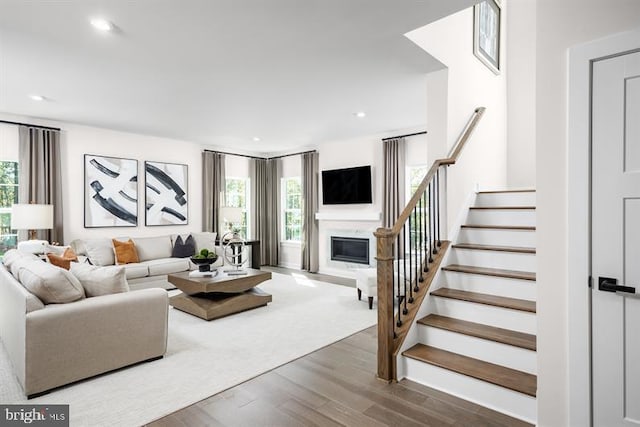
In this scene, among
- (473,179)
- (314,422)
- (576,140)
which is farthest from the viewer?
(473,179)

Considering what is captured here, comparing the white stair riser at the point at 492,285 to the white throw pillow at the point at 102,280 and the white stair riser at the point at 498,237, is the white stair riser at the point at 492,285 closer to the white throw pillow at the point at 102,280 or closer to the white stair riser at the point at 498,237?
the white stair riser at the point at 498,237

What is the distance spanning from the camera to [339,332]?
3662 millimetres

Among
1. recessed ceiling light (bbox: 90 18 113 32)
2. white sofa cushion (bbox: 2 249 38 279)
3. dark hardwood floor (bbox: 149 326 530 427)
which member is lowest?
dark hardwood floor (bbox: 149 326 530 427)

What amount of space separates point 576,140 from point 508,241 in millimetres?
1605

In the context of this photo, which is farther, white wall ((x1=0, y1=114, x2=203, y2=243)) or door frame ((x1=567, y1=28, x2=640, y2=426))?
white wall ((x1=0, y1=114, x2=203, y2=243))

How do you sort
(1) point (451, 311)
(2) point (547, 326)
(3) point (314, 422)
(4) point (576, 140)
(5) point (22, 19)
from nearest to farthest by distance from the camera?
(4) point (576, 140)
(2) point (547, 326)
(3) point (314, 422)
(5) point (22, 19)
(1) point (451, 311)

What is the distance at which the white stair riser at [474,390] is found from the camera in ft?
6.93

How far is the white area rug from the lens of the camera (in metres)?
2.30

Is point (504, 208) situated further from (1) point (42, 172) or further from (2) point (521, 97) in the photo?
(1) point (42, 172)

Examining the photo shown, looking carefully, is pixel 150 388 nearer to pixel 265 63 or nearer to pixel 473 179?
pixel 265 63

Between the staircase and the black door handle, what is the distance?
2.47ft

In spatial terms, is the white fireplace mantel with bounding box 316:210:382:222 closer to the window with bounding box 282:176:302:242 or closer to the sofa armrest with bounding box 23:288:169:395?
the window with bounding box 282:176:302:242

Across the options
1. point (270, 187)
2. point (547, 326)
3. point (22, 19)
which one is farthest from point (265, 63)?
point (270, 187)

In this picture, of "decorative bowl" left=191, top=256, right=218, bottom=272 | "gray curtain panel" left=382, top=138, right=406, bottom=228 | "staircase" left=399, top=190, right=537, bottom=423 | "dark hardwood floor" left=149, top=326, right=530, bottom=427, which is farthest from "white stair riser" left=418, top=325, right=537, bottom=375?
"gray curtain panel" left=382, top=138, right=406, bottom=228
